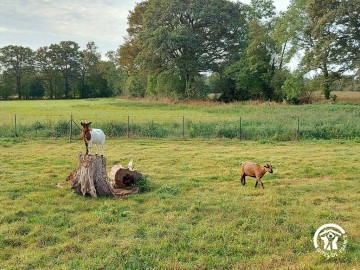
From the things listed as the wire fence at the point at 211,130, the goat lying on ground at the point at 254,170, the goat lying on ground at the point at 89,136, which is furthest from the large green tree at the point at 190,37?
the goat lying on ground at the point at 254,170

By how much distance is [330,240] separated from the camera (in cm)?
565

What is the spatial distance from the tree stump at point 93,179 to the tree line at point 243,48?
30.7 metres

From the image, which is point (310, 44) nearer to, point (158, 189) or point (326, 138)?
point (326, 138)

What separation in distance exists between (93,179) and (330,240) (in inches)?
206

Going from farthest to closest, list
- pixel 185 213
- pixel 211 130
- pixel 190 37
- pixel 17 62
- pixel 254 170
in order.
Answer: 1. pixel 17 62
2. pixel 190 37
3. pixel 211 130
4. pixel 254 170
5. pixel 185 213

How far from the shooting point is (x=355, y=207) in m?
7.20

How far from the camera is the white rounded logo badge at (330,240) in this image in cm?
520

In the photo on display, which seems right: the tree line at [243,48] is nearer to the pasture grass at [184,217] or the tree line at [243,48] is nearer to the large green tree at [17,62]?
the pasture grass at [184,217]

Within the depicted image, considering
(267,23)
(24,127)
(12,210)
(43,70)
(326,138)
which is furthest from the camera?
(43,70)

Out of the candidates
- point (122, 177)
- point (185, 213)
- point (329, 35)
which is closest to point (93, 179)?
point (122, 177)

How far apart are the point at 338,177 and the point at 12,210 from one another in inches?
332

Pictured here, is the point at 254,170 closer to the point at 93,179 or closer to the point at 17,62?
the point at 93,179

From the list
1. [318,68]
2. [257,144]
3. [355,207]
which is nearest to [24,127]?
[257,144]

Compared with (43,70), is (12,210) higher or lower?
lower
